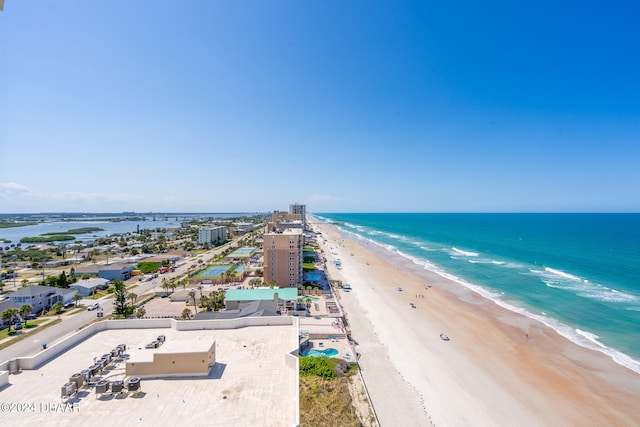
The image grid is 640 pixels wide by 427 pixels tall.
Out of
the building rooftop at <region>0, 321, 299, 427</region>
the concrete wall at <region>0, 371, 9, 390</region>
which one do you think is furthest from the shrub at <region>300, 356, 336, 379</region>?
the concrete wall at <region>0, 371, 9, 390</region>

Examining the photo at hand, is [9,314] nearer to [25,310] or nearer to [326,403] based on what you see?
[25,310]

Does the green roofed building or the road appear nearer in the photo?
the road

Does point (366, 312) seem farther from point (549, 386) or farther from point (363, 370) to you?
point (549, 386)

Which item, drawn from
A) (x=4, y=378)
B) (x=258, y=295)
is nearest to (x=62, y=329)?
(x=258, y=295)

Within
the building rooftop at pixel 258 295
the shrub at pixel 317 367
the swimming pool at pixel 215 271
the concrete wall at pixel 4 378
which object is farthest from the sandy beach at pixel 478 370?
the swimming pool at pixel 215 271

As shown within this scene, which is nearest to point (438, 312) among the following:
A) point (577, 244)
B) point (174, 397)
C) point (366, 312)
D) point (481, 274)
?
point (366, 312)

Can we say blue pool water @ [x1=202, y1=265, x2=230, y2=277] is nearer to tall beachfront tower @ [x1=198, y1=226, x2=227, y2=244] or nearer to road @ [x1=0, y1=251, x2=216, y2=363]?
road @ [x1=0, y1=251, x2=216, y2=363]
